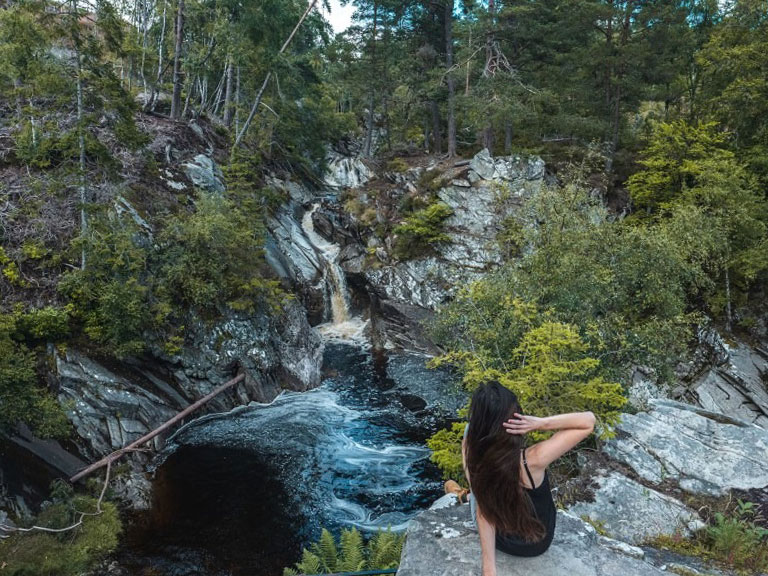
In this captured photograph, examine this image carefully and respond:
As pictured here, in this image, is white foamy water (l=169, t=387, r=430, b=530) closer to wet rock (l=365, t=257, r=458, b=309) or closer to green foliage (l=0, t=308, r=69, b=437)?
green foliage (l=0, t=308, r=69, b=437)

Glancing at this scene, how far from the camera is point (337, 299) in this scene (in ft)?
72.5

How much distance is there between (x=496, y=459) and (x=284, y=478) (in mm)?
9559

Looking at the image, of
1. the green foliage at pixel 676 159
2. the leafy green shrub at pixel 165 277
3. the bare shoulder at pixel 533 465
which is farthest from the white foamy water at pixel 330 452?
the green foliage at pixel 676 159

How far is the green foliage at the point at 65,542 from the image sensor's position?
21.7 feet

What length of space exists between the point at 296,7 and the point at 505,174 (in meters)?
12.9

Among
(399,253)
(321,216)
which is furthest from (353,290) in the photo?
(321,216)

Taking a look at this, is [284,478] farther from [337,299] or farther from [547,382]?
[337,299]

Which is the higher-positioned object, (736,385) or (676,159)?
(676,159)

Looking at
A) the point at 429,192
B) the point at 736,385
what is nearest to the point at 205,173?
the point at 429,192

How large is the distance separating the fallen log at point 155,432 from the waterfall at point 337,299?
24.0 feet

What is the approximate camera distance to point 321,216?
83.0 ft

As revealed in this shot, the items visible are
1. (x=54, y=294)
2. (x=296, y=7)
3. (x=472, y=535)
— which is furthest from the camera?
(x=296, y=7)

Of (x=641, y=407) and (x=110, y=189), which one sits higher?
(x=110, y=189)

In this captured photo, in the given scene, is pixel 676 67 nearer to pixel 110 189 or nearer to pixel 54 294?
pixel 110 189
